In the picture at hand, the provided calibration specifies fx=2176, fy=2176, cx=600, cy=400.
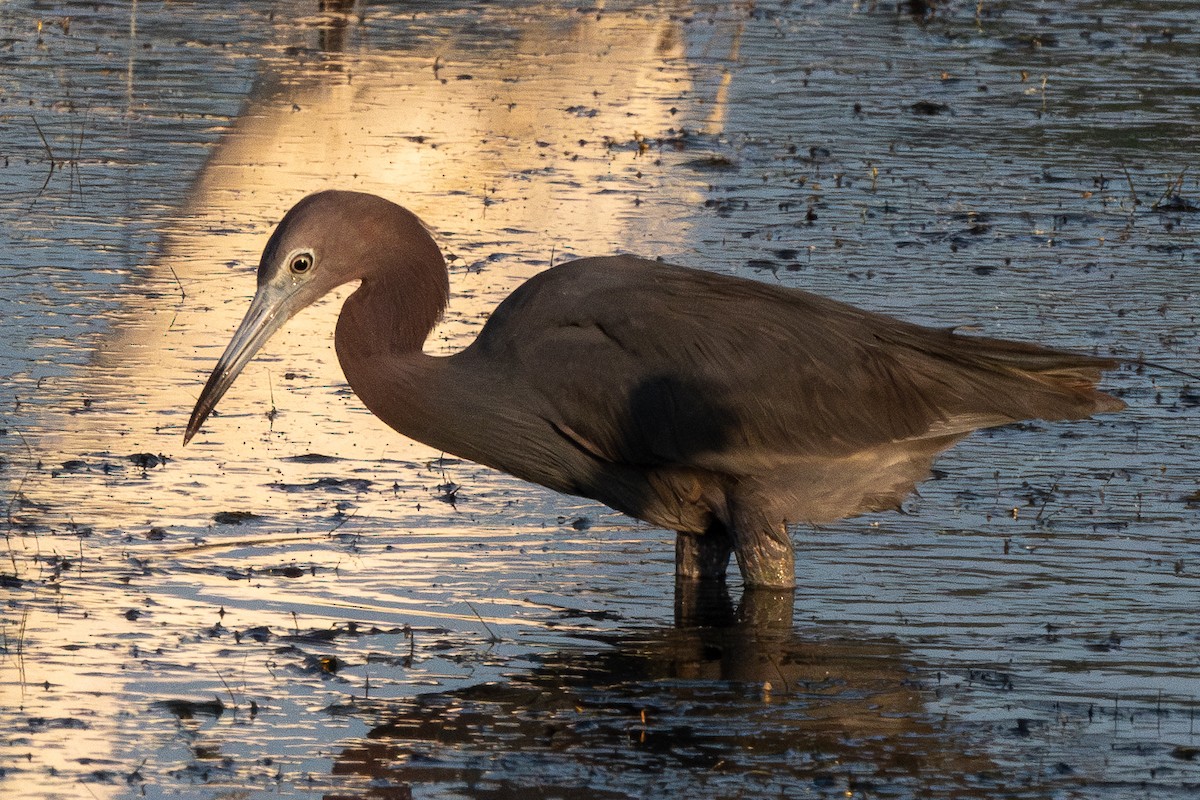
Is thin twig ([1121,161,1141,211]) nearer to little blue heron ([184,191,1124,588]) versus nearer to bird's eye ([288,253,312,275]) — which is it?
little blue heron ([184,191,1124,588])

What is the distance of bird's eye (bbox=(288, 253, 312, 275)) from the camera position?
706 cm

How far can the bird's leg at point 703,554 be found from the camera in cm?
729

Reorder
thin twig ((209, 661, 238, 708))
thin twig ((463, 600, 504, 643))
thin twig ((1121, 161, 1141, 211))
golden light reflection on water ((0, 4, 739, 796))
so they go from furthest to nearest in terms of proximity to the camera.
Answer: thin twig ((1121, 161, 1141, 211)) < golden light reflection on water ((0, 4, 739, 796)) < thin twig ((463, 600, 504, 643)) < thin twig ((209, 661, 238, 708))

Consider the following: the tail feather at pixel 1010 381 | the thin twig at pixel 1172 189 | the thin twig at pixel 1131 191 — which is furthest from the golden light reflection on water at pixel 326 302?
the thin twig at pixel 1172 189

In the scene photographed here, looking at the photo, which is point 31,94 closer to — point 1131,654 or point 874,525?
point 874,525

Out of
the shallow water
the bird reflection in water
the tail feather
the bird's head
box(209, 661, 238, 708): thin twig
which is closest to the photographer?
the bird reflection in water

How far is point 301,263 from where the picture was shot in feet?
23.2

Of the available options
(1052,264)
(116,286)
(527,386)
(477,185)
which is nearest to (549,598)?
(527,386)

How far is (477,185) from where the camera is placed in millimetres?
13312

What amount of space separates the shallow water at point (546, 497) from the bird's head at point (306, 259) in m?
0.70

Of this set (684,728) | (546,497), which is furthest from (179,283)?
(684,728)

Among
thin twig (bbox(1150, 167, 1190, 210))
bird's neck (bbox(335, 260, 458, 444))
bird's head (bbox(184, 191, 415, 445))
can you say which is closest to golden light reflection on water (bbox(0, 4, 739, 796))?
bird's neck (bbox(335, 260, 458, 444))

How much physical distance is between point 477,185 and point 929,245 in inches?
117

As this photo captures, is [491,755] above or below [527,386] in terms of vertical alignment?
below
